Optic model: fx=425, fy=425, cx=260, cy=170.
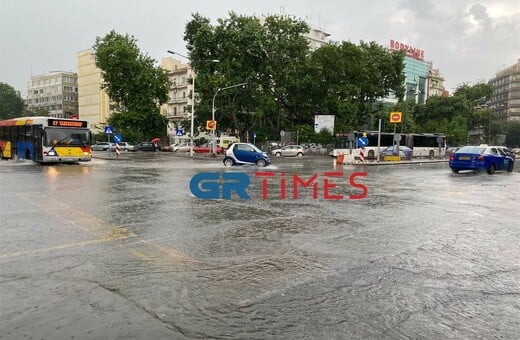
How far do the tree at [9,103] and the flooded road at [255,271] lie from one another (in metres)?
115

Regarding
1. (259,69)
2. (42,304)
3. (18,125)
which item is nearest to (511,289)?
(42,304)

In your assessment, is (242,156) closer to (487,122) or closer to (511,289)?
(511,289)

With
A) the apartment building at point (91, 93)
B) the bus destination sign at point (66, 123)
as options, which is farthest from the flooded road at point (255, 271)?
the apartment building at point (91, 93)

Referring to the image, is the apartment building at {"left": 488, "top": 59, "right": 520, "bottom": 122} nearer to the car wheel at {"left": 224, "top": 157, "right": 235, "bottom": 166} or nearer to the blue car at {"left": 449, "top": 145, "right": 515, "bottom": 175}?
the blue car at {"left": 449, "top": 145, "right": 515, "bottom": 175}

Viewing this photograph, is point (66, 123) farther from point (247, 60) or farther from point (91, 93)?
point (91, 93)

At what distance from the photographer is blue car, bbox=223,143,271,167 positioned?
87.2 feet

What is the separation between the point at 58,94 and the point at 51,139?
113 m

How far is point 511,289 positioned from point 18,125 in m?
29.8

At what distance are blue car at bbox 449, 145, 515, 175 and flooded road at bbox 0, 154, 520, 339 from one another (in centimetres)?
1346

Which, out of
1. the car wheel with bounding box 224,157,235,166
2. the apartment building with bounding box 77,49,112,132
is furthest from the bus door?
the apartment building with bounding box 77,49,112,132

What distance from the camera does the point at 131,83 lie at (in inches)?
2265

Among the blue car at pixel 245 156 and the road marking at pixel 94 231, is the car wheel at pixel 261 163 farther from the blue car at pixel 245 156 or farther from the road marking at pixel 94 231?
the road marking at pixel 94 231

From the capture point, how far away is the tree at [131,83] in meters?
56.3

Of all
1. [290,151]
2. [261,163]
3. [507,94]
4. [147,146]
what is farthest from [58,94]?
[507,94]
